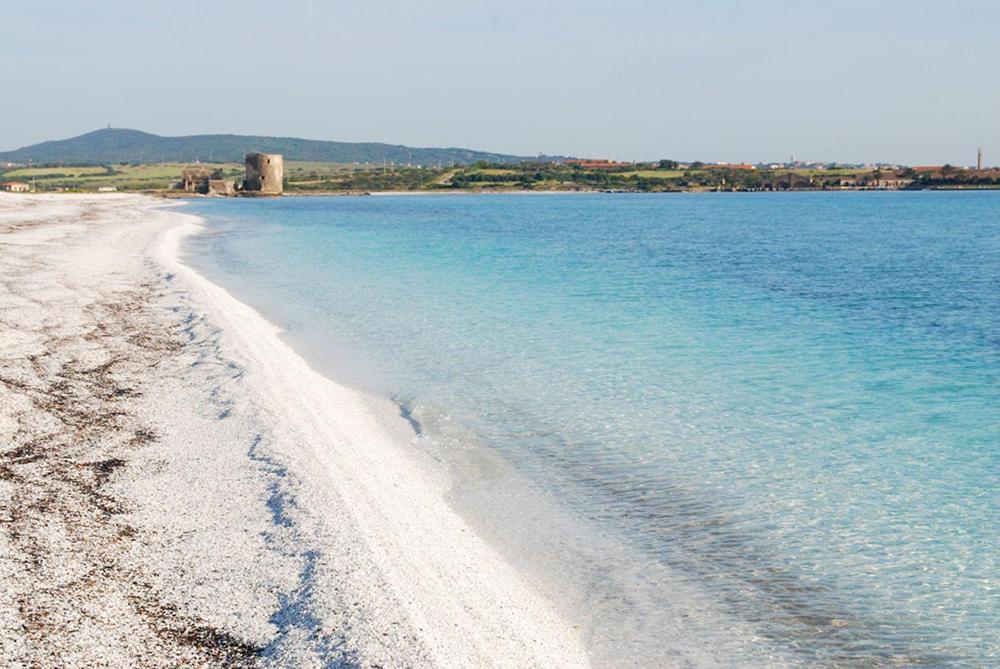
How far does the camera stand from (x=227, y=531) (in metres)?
6.14

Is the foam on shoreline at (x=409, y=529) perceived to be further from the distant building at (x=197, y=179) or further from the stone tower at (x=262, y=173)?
the stone tower at (x=262, y=173)

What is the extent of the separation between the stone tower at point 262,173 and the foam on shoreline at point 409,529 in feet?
402

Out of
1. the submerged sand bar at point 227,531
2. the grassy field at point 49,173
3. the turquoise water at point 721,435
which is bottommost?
the turquoise water at point 721,435

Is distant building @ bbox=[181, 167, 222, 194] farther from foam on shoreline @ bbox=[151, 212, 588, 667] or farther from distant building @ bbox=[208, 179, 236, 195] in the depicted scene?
foam on shoreline @ bbox=[151, 212, 588, 667]

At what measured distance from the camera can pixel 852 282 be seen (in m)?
26.5

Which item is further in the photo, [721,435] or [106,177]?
[106,177]

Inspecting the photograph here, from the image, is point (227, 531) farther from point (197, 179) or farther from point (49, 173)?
point (49, 173)

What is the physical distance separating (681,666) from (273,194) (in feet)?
432

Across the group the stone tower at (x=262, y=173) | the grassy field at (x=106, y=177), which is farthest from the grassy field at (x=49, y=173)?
the stone tower at (x=262, y=173)

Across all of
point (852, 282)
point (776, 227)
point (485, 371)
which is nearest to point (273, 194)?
point (776, 227)

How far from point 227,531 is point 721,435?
5569 millimetres

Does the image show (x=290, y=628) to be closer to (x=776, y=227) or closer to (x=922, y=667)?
(x=922, y=667)

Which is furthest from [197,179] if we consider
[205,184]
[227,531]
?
[227,531]

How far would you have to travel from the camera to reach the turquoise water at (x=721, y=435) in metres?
5.74
